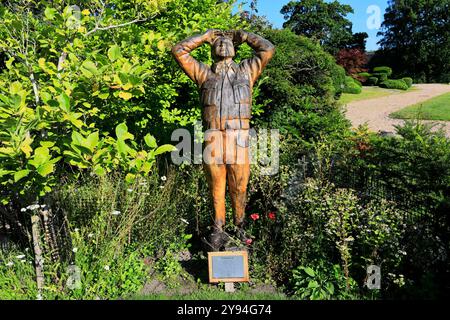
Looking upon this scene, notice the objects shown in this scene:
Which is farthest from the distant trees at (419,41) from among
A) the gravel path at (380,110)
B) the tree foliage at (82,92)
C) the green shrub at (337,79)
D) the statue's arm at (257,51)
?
the statue's arm at (257,51)

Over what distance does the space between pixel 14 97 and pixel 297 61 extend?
6890 millimetres

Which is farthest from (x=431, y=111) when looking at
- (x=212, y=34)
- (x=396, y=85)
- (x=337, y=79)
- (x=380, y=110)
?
(x=212, y=34)

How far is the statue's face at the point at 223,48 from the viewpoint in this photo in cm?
351

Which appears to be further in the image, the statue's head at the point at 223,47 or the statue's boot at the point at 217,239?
the statue's boot at the point at 217,239

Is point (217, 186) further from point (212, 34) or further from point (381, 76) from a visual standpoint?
point (381, 76)

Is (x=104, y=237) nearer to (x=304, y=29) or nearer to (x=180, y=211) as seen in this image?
(x=180, y=211)

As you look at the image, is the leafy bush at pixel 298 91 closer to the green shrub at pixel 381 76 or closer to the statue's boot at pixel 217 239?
the statue's boot at pixel 217 239

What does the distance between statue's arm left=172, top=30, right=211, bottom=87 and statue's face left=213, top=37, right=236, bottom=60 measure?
0.14 meters

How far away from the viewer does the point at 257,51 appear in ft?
11.7

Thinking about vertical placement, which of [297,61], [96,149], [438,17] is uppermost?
[438,17]

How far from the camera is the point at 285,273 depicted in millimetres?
3789
